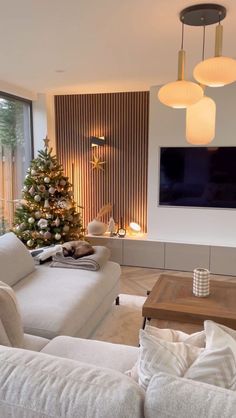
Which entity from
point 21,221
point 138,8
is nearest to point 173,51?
point 138,8

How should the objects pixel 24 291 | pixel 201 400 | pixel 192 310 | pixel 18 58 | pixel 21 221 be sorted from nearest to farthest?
pixel 201 400, pixel 192 310, pixel 24 291, pixel 18 58, pixel 21 221

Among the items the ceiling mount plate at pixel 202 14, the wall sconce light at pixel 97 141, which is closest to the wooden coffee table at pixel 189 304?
the ceiling mount plate at pixel 202 14

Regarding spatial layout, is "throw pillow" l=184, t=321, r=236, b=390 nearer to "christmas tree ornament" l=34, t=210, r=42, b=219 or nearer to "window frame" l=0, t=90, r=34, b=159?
"christmas tree ornament" l=34, t=210, r=42, b=219

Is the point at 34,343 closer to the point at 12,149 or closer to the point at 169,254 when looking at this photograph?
the point at 169,254

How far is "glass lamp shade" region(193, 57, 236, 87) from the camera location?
1.97 meters

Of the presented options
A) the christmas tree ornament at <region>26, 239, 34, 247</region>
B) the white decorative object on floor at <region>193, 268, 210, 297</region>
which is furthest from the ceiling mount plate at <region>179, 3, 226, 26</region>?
the christmas tree ornament at <region>26, 239, 34, 247</region>

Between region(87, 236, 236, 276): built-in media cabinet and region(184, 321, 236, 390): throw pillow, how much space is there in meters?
3.34

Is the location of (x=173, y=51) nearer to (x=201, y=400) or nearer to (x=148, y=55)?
(x=148, y=55)

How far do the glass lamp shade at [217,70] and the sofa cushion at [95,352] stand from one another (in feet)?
5.29

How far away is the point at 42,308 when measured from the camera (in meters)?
2.36

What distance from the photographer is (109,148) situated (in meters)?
5.17

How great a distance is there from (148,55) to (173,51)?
0.80 feet

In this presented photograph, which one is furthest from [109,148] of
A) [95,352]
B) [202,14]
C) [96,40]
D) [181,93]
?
[95,352]

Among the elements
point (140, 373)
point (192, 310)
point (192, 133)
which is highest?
point (192, 133)
